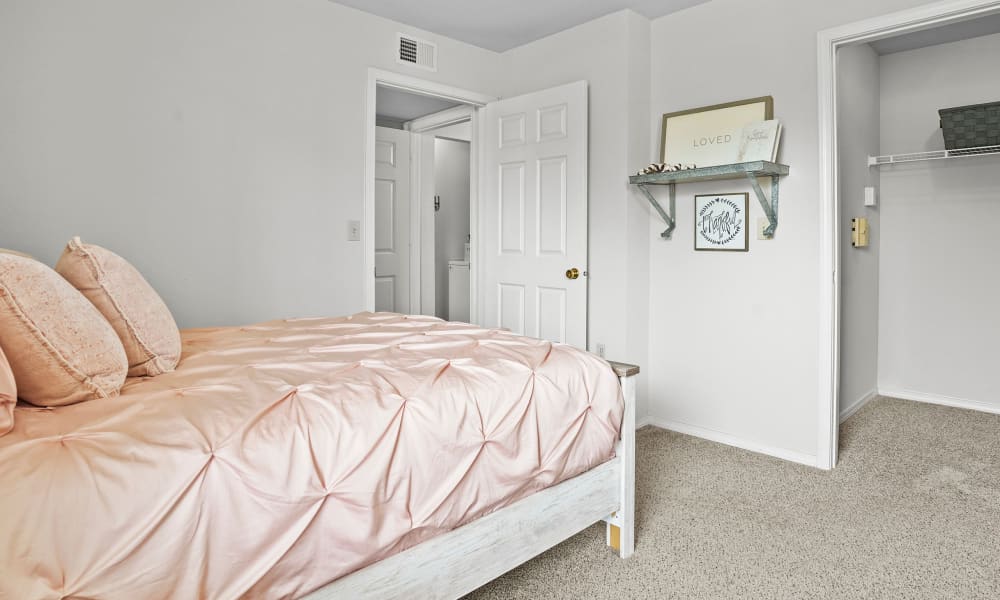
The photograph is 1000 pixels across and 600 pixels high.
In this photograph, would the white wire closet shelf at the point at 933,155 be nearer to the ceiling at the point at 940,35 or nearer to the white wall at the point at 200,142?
the ceiling at the point at 940,35

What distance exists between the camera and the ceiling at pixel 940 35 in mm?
3703

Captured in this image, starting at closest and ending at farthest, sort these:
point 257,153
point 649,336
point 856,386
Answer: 1. point 257,153
2. point 649,336
3. point 856,386

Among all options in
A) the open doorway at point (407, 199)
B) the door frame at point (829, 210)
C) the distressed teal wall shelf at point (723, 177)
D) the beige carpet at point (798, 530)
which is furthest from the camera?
the open doorway at point (407, 199)

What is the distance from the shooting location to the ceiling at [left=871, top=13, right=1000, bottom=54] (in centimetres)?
370

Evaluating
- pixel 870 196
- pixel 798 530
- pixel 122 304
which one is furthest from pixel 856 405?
pixel 122 304

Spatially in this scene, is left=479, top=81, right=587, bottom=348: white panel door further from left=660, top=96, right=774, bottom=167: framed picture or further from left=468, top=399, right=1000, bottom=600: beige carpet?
left=468, top=399, right=1000, bottom=600: beige carpet

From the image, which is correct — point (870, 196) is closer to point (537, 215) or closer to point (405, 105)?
point (537, 215)

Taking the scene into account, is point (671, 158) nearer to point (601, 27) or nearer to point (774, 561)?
point (601, 27)

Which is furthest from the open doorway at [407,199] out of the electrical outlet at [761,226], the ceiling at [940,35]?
the ceiling at [940,35]

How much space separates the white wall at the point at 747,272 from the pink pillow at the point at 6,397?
3.16m


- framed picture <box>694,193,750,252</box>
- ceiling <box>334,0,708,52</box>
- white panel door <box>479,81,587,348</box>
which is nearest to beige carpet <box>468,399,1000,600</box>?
white panel door <box>479,81,587,348</box>

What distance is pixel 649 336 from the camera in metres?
3.74

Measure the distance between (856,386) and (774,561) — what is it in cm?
252

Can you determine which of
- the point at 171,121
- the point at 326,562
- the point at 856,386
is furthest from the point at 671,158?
the point at 326,562
